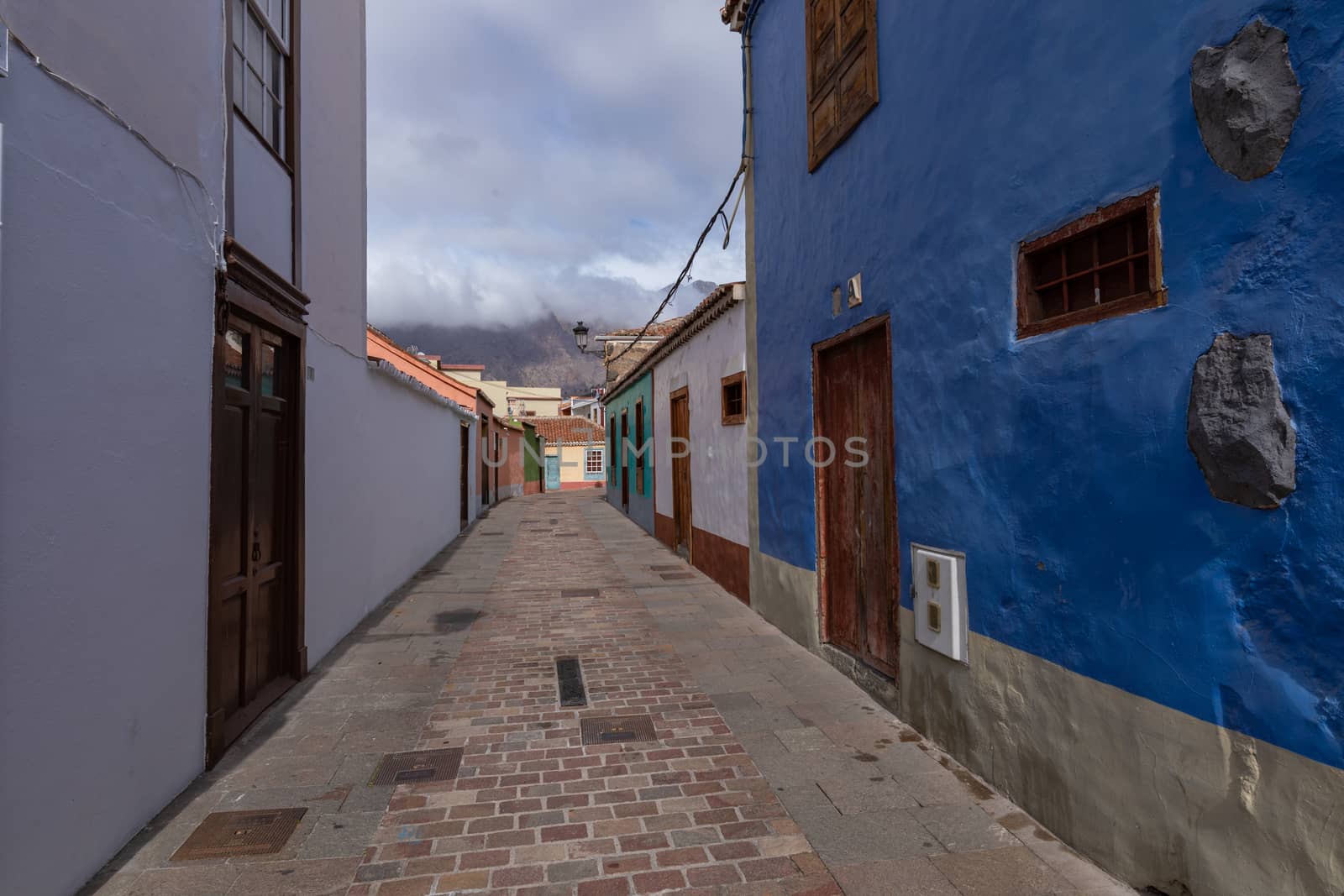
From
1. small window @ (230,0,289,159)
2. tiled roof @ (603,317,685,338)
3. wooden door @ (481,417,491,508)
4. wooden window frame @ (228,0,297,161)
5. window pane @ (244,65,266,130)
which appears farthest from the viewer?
tiled roof @ (603,317,685,338)

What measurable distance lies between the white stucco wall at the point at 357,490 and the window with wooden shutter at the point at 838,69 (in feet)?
14.6

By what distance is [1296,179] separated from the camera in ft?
7.36

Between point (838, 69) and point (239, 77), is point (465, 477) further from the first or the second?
point (838, 69)

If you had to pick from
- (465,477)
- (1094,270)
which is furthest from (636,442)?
(1094,270)

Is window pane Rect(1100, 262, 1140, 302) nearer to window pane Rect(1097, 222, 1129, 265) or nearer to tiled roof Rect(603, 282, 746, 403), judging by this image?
window pane Rect(1097, 222, 1129, 265)

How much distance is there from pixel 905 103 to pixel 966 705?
142 inches

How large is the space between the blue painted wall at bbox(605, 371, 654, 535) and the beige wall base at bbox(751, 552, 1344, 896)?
11.3m

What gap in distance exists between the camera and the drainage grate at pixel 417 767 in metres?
3.83

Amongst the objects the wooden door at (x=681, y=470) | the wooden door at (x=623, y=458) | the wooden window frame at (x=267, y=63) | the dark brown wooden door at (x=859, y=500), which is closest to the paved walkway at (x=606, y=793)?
the dark brown wooden door at (x=859, y=500)

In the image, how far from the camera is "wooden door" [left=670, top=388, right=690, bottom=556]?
444 inches

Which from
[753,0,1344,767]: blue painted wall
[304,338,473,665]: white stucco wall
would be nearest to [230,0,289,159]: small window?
[304,338,473,665]: white stucco wall

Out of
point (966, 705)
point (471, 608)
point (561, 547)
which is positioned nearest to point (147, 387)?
point (966, 705)

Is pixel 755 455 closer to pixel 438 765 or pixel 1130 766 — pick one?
pixel 438 765

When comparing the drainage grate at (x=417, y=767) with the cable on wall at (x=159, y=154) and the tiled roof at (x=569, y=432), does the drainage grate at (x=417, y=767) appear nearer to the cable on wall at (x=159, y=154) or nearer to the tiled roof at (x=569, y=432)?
the cable on wall at (x=159, y=154)
